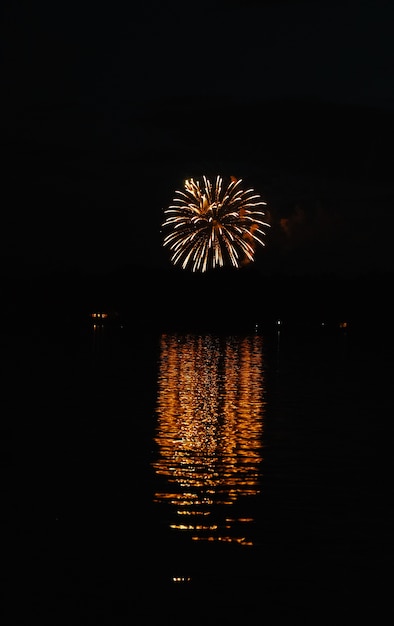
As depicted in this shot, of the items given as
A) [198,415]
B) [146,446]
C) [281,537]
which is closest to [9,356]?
[198,415]

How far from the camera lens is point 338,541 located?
22.0 m

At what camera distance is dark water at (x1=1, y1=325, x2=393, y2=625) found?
17922mm

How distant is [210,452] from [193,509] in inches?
372

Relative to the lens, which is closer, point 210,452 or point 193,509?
point 193,509

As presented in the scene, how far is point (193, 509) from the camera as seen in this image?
24.7 m

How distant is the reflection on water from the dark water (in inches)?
3.6

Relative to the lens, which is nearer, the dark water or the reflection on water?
the dark water

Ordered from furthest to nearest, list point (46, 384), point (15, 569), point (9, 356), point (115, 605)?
point (9, 356)
point (46, 384)
point (15, 569)
point (115, 605)

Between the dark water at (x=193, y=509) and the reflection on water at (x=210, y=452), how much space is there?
3.6 inches

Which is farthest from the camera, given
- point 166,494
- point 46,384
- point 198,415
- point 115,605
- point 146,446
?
point 46,384

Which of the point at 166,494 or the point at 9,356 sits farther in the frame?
the point at 9,356

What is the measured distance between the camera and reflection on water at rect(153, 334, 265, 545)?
2389 cm

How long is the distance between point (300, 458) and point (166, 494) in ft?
27.1

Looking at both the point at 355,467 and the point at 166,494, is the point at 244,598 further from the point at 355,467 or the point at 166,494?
the point at 355,467
